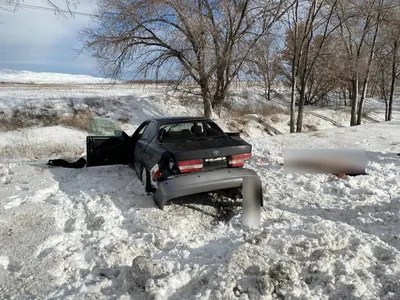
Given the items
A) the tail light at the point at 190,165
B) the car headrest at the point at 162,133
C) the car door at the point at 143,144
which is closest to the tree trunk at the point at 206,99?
the car door at the point at 143,144

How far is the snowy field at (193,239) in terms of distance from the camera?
8.78 feet

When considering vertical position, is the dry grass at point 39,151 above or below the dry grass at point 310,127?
above

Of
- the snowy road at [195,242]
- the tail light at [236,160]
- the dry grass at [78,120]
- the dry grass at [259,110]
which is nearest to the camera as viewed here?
the snowy road at [195,242]

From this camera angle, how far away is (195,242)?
3.61m

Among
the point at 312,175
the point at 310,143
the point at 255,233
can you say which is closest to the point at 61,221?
the point at 255,233

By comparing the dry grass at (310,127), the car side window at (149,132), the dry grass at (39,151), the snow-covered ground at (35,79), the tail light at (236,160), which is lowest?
the dry grass at (310,127)

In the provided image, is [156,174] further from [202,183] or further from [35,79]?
[35,79]

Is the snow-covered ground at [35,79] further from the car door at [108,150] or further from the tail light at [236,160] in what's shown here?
the tail light at [236,160]

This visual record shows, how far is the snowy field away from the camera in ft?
8.78

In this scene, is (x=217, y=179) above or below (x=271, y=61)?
below

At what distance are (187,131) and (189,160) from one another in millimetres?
1111

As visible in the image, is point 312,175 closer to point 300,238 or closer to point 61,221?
point 300,238

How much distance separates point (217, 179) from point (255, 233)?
0.98 m

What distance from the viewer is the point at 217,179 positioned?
4309 millimetres
